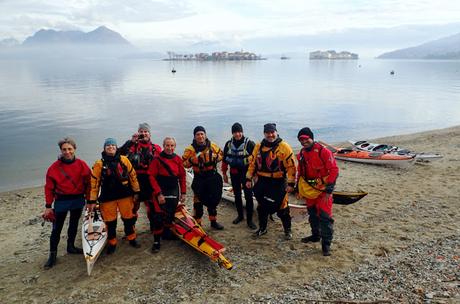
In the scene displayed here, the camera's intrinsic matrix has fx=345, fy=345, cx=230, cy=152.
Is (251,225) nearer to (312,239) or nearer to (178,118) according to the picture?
(312,239)

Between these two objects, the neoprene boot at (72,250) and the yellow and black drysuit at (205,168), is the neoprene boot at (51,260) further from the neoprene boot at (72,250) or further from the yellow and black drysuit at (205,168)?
the yellow and black drysuit at (205,168)

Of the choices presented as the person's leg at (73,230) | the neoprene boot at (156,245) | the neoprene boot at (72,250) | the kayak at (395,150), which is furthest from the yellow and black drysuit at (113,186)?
the kayak at (395,150)

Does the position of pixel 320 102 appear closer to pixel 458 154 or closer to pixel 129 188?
pixel 458 154

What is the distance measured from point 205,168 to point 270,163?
1.23 meters

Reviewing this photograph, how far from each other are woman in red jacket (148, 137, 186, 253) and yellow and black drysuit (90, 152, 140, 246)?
1.22ft

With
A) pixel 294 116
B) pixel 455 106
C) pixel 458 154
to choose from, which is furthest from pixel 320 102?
pixel 458 154

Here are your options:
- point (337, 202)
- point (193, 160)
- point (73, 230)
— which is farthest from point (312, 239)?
point (73, 230)

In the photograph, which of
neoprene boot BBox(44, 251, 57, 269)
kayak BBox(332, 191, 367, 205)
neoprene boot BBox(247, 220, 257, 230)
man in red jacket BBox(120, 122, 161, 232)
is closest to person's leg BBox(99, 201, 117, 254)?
man in red jacket BBox(120, 122, 161, 232)

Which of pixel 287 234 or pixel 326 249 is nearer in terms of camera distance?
pixel 326 249

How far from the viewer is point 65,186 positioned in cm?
555

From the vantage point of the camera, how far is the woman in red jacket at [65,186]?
5.43 meters

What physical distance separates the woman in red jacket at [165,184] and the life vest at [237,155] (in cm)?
107

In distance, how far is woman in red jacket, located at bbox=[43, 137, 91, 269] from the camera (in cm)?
543

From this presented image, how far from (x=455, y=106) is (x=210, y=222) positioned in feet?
117
